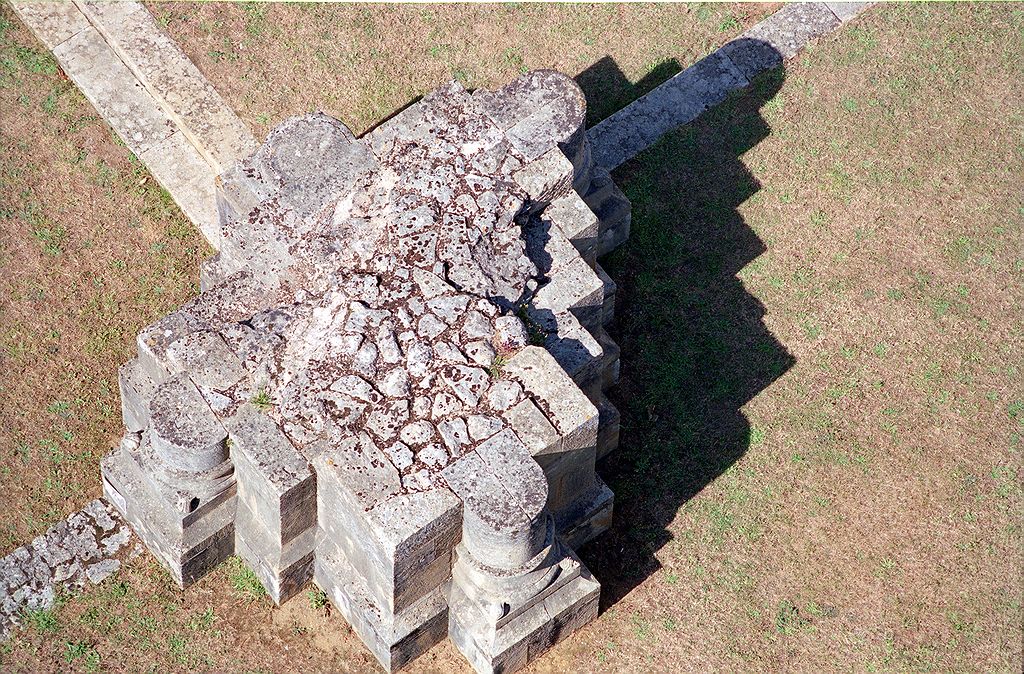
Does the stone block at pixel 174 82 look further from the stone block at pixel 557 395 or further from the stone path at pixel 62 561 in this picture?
the stone block at pixel 557 395

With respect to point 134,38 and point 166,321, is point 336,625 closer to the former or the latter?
point 166,321

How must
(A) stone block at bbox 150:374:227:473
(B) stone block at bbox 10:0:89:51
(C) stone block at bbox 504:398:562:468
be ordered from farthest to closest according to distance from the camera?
1. (B) stone block at bbox 10:0:89:51
2. (A) stone block at bbox 150:374:227:473
3. (C) stone block at bbox 504:398:562:468

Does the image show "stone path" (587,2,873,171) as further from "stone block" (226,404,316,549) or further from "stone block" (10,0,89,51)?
"stone block" (10,0,89,51)

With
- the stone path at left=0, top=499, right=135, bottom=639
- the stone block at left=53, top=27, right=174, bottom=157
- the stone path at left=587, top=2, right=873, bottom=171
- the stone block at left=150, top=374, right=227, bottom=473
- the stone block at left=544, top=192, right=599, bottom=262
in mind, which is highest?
the stone block at left=53, top=27, right=174, bottom=157

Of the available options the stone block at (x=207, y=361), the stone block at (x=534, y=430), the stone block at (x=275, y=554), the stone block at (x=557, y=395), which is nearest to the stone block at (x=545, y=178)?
the stone block at (x=557, y=395)

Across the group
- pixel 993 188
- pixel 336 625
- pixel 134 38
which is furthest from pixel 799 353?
pixel 134 38

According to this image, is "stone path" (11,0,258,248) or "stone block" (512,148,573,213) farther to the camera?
"stone path" (11,0,258,248)

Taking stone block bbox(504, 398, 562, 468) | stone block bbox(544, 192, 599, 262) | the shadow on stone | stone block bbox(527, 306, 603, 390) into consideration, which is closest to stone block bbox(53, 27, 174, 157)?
the shadow on stone

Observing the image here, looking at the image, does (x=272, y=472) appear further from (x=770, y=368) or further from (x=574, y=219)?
(x=770, y=368)
